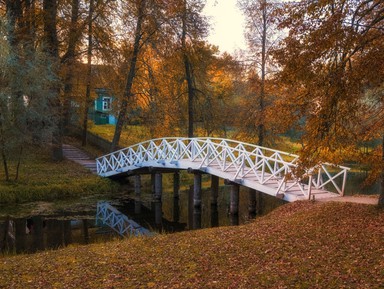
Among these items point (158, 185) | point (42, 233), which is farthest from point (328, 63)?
point (158, 185)

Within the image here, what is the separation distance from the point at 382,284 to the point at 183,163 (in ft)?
38.9

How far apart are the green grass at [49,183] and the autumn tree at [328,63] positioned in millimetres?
13592

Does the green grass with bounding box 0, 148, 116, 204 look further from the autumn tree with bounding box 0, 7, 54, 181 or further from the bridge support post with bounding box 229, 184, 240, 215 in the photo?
the bridge support post with bounding box 229, 184, 240, 215

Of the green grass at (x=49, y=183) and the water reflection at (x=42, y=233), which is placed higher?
the green grass at (x=49, y=183)

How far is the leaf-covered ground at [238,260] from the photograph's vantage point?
6.07m

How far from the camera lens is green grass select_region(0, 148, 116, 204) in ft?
58.7

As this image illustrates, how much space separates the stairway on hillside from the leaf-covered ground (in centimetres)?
1413

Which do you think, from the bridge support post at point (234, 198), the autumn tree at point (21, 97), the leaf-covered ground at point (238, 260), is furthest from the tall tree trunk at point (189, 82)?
the leaf-covered ground at point (238, 260)

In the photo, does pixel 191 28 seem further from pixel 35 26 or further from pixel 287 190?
pixel 287 190

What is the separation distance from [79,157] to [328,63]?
2000 cm

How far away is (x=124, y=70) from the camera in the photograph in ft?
72.6

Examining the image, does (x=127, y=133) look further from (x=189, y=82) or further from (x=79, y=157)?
(x=189, y=82)

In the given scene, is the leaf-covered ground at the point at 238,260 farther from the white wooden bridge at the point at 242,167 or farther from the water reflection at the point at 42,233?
the water reflection at the point at 42,233

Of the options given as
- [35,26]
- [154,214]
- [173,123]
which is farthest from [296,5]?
[35,26]
